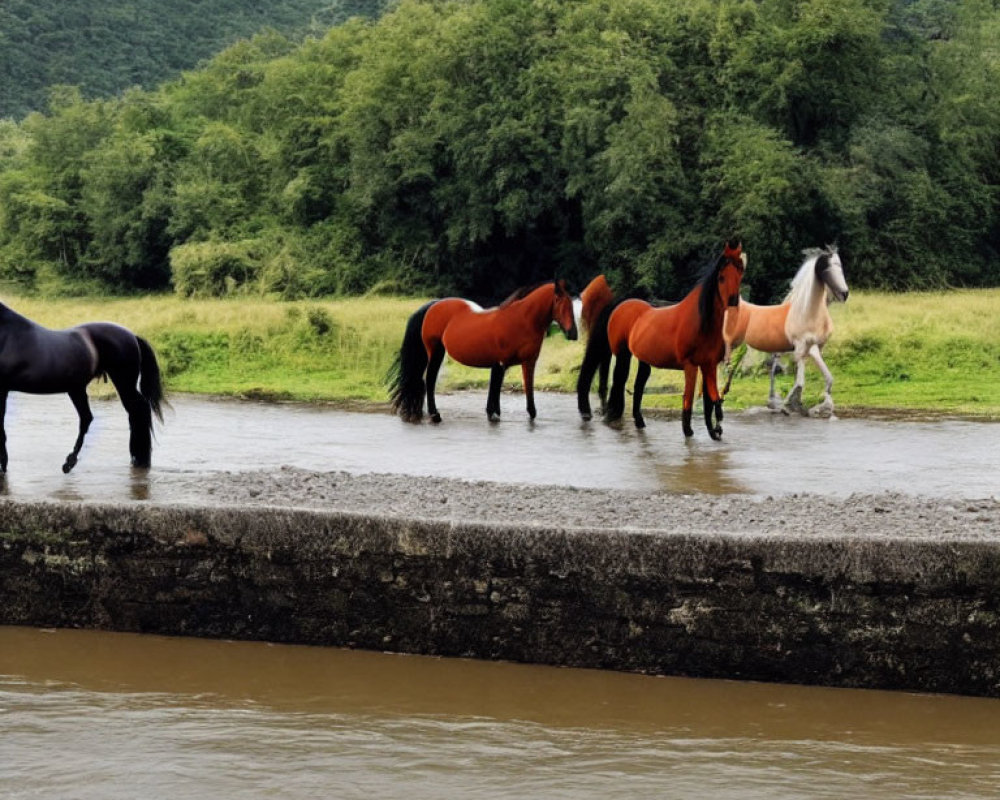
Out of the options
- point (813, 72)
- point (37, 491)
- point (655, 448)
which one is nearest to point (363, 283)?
point (813, 72)

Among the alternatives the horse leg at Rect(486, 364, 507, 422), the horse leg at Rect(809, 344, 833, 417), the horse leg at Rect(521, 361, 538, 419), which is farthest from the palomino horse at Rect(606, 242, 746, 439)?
the horse leg at Rect(809, 344, 833, 417)

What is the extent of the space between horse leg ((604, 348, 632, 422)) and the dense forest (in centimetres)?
1380

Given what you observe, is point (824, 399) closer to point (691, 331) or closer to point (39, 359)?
point (691, 331)

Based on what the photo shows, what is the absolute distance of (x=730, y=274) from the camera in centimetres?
1302

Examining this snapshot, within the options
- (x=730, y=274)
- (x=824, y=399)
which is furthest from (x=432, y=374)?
(x=824, y=399)

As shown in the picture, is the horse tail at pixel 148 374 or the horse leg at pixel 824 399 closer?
the horse tail at pixel 148 374

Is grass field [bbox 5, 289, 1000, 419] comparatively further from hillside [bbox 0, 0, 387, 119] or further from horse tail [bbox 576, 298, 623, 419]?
hillside [bbox 0, 0, 387, 119]

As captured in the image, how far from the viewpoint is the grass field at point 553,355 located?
17.7 metres

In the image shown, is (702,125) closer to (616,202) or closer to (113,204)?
(616,202)

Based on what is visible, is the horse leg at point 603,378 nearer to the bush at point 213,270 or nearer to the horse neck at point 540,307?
the horse neck at point 540,307

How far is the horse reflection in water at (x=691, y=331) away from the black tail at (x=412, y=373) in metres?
2.12

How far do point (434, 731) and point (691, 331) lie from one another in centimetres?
708

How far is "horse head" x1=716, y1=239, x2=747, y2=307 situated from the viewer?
1294 cm

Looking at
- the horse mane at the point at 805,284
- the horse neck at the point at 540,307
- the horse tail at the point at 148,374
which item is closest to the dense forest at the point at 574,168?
the horse mane at the point at 805,284
